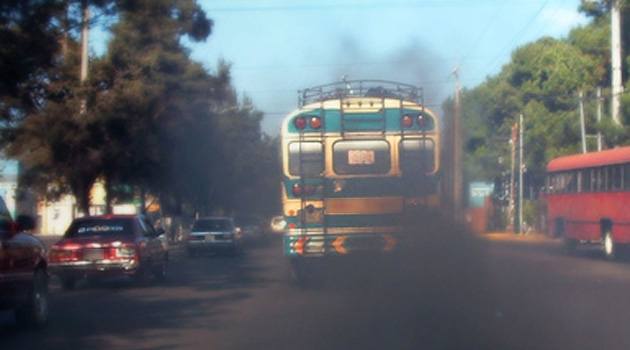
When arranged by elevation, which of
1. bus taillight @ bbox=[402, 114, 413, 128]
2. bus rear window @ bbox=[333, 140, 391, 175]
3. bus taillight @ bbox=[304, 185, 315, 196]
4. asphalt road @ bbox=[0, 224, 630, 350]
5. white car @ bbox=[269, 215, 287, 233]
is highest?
bus taillight @ bbox=[402, 114, 413, 128]

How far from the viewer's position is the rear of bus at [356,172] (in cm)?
1596

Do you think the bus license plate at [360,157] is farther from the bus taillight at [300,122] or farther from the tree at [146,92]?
the tree at [146,92]

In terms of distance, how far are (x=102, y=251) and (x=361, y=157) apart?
5.90 metres

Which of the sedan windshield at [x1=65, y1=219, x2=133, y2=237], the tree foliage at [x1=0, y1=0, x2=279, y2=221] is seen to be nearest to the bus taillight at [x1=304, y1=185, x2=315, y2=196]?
the sedan windshield at [x1=65, y1=219, x2=133, y2=237]

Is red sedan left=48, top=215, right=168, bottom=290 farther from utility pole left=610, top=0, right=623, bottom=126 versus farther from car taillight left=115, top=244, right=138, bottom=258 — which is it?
utility pole left=610, top=0, right=623, bottom=126

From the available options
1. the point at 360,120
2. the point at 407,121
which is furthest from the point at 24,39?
the point at 407,121

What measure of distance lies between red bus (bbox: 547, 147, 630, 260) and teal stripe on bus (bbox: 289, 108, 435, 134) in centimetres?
1021

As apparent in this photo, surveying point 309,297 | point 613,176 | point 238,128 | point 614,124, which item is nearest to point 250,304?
point 309,297

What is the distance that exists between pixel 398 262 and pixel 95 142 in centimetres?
1630

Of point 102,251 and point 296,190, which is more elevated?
point 296,190

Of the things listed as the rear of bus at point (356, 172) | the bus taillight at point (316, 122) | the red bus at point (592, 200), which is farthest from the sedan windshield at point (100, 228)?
the red bus at point (592, 200)

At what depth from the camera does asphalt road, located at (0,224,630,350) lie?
36.2ft

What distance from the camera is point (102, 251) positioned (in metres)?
18.3

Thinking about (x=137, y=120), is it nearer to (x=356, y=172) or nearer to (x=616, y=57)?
(x=356, y=172)
